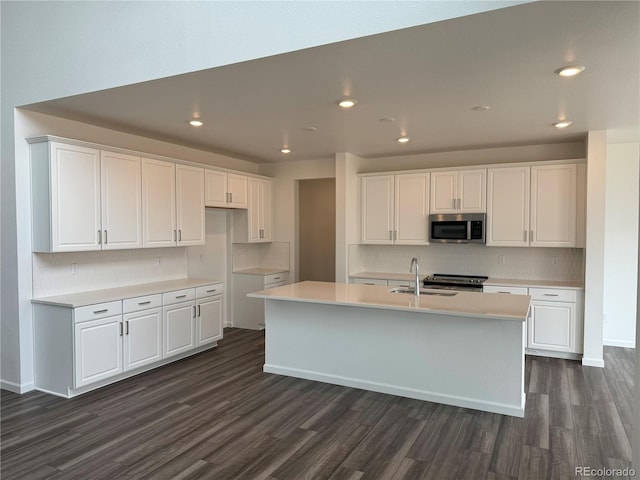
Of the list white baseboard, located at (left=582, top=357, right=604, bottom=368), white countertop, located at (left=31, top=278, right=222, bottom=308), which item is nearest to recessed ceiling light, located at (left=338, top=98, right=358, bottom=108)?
white countertop, located at (left=31, top=278, right=222, bottom=308)

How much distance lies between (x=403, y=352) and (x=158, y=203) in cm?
317

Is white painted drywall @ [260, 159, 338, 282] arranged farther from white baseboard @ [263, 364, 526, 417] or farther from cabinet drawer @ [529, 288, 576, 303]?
cabinet drawer @ [529, 288, 576, 303]

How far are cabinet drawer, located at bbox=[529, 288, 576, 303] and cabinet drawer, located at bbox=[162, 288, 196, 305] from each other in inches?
159

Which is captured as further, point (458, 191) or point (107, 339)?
point (458, 191)

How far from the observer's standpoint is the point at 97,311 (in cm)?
405

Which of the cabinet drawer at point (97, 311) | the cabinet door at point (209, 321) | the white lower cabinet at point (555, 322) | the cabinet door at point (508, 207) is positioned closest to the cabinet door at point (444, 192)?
the cabinet door at point (508, 207)

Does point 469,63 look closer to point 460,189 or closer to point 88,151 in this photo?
point 460,189

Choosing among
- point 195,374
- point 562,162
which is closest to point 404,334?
point 195,374

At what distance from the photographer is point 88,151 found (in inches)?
167

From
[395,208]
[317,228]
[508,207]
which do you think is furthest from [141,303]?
[508,207]

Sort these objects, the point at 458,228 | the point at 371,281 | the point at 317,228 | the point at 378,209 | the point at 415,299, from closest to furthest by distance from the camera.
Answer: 1. the point at 415,299
2. the point at 458,228
3. the point at 371,281
4. the point at 378,209
5. the point at 317,228

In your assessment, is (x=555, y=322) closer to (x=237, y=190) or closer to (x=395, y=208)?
(x=395, y=208)

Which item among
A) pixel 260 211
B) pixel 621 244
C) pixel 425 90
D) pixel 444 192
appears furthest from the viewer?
pixel 260 211

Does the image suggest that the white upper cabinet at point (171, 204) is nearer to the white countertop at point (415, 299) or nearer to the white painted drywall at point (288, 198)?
the white countertop at point (415, 299)
